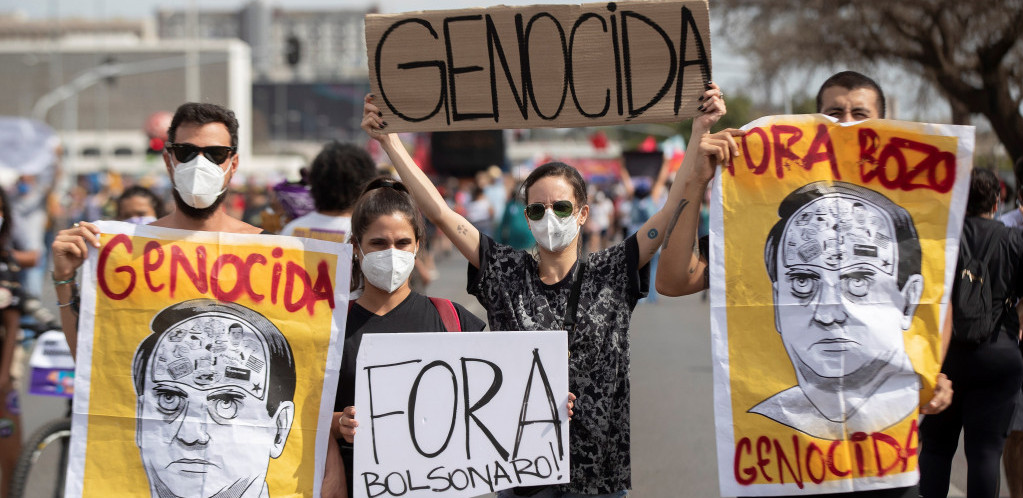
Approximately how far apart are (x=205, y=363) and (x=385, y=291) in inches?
22.5

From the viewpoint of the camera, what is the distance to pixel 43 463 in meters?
5.12

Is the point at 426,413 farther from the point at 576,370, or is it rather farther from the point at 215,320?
the point at 215,320

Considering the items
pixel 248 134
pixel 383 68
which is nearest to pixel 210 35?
pixel 248 134

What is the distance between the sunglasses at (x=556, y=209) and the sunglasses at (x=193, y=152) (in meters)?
0.97

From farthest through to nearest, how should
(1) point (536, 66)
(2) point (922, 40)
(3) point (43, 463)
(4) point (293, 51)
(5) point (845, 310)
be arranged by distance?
1. (4) point (293, 51)
2. (2) point (922, 40)
3. (3) point (43, 463)
4. (1) point (536, 66)
5. (5) point (845, 310)

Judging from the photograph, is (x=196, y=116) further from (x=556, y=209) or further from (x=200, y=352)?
(x=556, y=209)

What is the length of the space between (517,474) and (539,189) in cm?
88

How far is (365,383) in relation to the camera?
11.3ft

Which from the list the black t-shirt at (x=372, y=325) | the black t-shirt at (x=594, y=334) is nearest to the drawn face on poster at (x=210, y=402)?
the black t-shirt at (x=372, y=325)

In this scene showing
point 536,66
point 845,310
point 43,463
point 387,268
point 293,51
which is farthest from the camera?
point 293,51

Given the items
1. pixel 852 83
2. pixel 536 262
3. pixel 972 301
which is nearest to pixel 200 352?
pixel 536 262

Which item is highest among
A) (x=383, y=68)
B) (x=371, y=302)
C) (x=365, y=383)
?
(x=383, y=68)

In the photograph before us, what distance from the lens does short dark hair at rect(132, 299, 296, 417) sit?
3.46m

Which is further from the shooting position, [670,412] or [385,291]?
[670,412]
